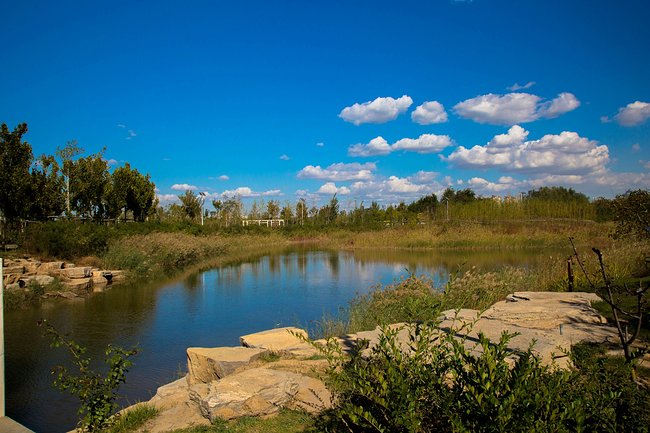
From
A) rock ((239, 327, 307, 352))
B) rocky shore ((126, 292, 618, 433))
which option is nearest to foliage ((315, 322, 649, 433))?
rocky shore ((126, 292, 618, 433))

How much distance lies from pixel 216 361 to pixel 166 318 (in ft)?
19.4

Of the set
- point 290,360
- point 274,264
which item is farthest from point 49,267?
point 290,360

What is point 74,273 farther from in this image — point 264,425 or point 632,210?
point 632,210

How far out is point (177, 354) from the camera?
7.74m

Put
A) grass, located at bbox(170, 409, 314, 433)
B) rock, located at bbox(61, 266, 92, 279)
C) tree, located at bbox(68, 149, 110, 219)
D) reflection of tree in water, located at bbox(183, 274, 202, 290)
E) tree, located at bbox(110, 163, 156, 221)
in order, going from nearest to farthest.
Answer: grass, located at bbox(170, 409, 314, 433) → rock, located at bbox(61, 266, 92, 279) → reflection of tree in water, located at bbox(183, 274, 202, 290) → tree, located at bbox(68, 149, 110, 219) → tree, located at bbox(110, 163, 156, 221)

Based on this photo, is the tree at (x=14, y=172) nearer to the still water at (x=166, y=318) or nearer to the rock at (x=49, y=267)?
the rock at (x=49, y=267)

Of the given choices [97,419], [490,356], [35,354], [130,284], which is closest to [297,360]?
[97,419]

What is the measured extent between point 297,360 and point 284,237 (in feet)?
99.2

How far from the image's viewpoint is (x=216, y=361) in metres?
5.05

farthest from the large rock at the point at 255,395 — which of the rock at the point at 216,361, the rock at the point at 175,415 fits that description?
the rock at the point at 216,361

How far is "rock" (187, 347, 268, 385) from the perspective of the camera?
5.01 metres

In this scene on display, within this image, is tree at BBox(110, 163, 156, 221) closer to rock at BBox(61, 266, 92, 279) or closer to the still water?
the still water

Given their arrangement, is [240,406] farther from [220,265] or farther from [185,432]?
[220,265]

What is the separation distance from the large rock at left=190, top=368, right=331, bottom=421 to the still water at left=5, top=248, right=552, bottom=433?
239 cm
